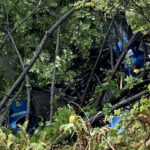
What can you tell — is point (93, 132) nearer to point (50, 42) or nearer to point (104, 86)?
point (104, 86)

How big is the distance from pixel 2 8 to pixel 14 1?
272 millimetres

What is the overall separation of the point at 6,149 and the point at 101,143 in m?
0.52

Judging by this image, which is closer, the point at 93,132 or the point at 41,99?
the point at 93,132

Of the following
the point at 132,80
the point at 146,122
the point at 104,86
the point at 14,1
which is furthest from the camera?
the point at 14,1

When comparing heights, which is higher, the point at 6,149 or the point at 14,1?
the point at 14,1

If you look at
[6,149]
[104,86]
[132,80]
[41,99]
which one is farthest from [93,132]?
[41,99]

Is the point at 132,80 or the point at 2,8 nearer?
the point at 132,80

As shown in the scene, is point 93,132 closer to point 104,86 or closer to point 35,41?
point 104,86

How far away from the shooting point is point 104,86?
369cm

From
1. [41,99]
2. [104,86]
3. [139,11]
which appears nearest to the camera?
[139,11]

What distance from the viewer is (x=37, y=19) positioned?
16.6 ft

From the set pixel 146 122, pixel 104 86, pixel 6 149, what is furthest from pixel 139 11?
pixel 6 149

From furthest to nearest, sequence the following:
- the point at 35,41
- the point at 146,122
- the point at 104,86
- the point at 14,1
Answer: the point at 35,41 < the point at 14,1 < the point at 104,86 < the point at 146,122

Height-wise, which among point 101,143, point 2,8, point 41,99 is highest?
point 2,8
